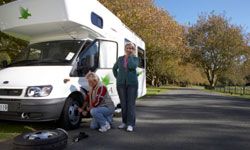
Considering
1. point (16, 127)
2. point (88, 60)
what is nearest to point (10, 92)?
point (16, 127)

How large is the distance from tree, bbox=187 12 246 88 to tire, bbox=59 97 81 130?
49.3 m

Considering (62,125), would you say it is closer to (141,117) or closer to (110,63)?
(110,63)

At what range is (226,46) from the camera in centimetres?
5634

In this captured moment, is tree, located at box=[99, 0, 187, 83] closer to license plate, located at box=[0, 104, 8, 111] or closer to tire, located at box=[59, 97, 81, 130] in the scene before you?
tire, located at box=[59, 97, 81, 130]

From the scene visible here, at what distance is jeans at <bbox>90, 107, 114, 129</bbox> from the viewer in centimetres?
873

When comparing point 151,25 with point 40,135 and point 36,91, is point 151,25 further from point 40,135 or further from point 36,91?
point 40,135

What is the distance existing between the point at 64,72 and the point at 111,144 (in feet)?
6.79

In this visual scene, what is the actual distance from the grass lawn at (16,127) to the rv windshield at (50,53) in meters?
1.41

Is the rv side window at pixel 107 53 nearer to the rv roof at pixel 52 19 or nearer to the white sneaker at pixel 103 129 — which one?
the rv roof at pixel 52 19

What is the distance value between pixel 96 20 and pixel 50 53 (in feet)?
4.59

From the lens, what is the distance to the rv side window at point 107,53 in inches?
402

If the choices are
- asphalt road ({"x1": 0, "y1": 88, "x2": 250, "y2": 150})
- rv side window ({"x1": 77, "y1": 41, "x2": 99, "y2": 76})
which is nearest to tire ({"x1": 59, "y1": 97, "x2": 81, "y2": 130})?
asphalt road ({"x1": 0, "y1": 88, "x2": 250, "y2": 150})

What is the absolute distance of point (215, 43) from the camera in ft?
185

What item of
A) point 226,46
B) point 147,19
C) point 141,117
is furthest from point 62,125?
point 226,46
